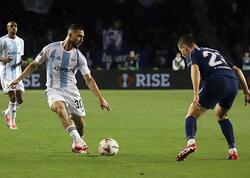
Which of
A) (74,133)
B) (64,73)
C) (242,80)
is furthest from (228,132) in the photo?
(64,73)

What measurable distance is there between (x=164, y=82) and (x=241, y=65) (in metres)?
4.17

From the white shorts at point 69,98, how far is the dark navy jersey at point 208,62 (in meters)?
1.88

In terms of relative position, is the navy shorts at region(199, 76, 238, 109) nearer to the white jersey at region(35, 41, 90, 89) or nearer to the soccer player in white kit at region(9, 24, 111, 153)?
the soccer player in white kit at region(9, 24, 111, 153)

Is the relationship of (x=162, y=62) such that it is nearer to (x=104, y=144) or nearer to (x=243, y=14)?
(x=243, y=14)

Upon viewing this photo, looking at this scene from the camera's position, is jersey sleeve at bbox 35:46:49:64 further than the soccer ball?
Yes

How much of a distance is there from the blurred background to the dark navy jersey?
22974 millimetres

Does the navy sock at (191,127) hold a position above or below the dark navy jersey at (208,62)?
below

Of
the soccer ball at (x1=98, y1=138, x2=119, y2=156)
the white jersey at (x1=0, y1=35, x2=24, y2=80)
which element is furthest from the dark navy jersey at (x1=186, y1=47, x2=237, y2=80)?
the white jersey at (x1=0, y1=35, x2=24, y2=80)

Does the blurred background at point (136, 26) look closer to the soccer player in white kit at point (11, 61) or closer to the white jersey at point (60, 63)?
the soccer player in white kit at point (11, 61)

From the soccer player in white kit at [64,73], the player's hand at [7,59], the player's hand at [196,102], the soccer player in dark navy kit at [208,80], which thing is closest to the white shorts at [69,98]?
the soccer player in white kit at [64,73]

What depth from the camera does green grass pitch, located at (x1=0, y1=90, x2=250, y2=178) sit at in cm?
927

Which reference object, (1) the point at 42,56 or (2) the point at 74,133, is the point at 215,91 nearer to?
(2) the point at 74,133

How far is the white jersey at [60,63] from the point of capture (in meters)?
11.3

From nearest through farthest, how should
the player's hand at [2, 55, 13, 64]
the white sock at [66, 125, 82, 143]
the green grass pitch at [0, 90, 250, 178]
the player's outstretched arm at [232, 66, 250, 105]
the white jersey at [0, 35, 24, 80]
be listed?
the green grass pitch at [0, 90, 250, 178]
the player's outstretched arm at [232, 66, 250, 105]
the white sock at [66, 125, 82, 143]
the player's hand at [2, 55, 13, 64]
the white jersey at [0, 35, 24, 80]
